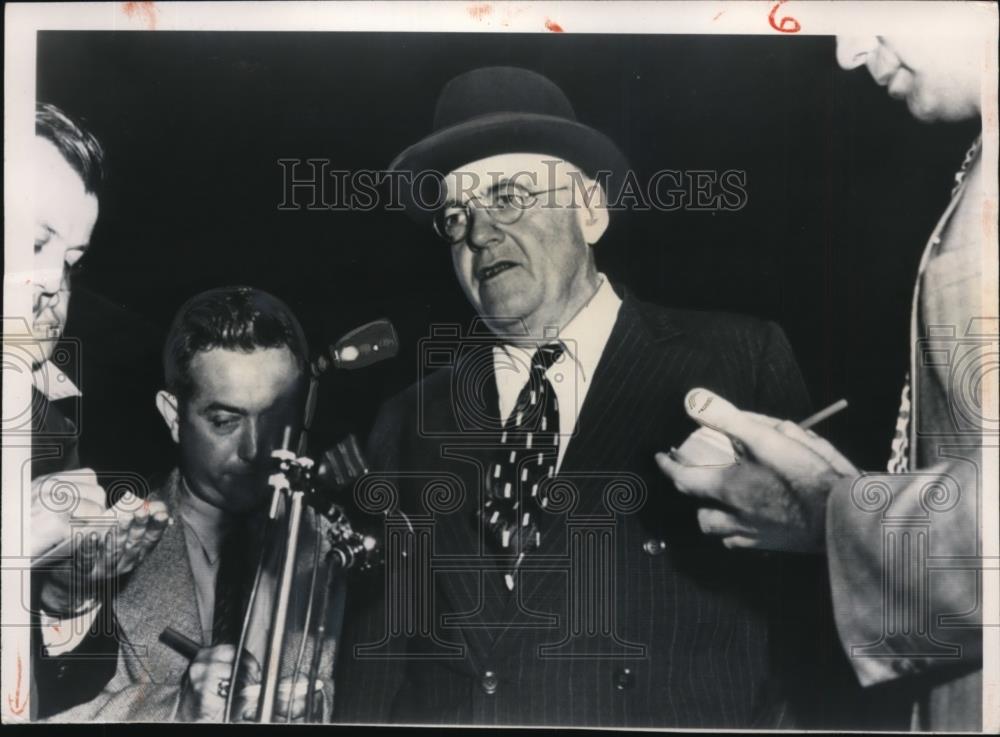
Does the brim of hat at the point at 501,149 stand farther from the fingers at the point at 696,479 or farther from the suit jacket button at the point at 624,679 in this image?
the suit jacket button at the point at 624,679

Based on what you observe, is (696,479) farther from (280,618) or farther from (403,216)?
(280,618)

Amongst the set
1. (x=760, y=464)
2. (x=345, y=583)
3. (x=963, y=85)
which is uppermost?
(x=963, y=85)

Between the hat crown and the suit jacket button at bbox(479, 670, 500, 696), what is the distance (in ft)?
6.19

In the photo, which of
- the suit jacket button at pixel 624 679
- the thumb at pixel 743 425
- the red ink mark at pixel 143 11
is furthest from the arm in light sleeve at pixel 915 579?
the red ink mark at pixel 143 11

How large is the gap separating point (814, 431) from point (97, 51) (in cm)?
283

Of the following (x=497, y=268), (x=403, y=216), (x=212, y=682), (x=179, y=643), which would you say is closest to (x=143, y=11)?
(x=403, y=216)

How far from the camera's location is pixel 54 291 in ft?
12.3

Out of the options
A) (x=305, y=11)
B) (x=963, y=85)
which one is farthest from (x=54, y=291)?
(x=963, y=85)

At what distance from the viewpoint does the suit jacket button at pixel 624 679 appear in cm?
360

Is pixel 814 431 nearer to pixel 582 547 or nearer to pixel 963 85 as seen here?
pixel 582 547

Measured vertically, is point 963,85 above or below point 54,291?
above

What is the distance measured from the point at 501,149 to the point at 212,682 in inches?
82.7

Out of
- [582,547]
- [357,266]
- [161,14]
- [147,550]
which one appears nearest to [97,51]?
[161,14]

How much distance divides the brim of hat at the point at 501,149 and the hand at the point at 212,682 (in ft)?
5.44
